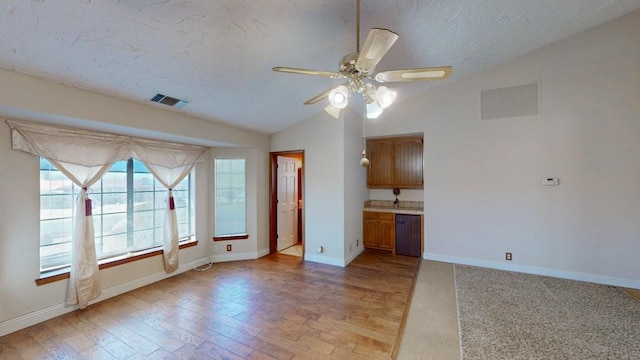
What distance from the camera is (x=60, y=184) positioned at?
2.76 m

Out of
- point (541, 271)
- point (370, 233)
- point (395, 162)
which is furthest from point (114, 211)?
point (541, 271)

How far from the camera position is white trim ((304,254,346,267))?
4.04m

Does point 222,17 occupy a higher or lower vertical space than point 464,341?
higher

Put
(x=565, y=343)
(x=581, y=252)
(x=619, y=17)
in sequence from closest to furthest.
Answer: (x=565, y=343), (x=619, y=17), (x=581, y=252)

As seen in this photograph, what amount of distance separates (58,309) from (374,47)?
4.06 m

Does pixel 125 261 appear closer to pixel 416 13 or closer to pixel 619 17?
pixel 416 13

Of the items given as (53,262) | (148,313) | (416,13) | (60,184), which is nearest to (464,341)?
(416,13)

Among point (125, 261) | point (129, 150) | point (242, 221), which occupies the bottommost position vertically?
point (125, 261)

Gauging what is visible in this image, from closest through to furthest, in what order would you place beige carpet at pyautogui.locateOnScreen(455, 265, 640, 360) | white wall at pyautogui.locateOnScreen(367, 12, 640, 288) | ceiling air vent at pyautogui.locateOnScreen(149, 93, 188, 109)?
beige carpet at pyautogui.locateOnScreen(455, 265, 640, 360)
ceiling air vent at pyautogui.locateOnScreen(149, 93, 188, 109)
white wall at pyautogui.locateOnScreen(367, 12, 640, 288)

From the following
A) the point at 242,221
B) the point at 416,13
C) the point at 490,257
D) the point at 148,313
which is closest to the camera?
the point at 416,13

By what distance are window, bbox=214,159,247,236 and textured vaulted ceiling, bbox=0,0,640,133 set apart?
114 cm

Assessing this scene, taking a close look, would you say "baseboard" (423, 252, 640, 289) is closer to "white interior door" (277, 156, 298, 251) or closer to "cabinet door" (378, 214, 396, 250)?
"cabinet door" (378, 214, 396, 250)

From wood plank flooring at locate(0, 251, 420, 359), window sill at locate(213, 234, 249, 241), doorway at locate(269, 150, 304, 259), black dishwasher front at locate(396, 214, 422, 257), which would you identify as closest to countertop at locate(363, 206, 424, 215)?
black dishwasher front at locate(396, 214, 422, 257)

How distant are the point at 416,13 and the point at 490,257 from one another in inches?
147
